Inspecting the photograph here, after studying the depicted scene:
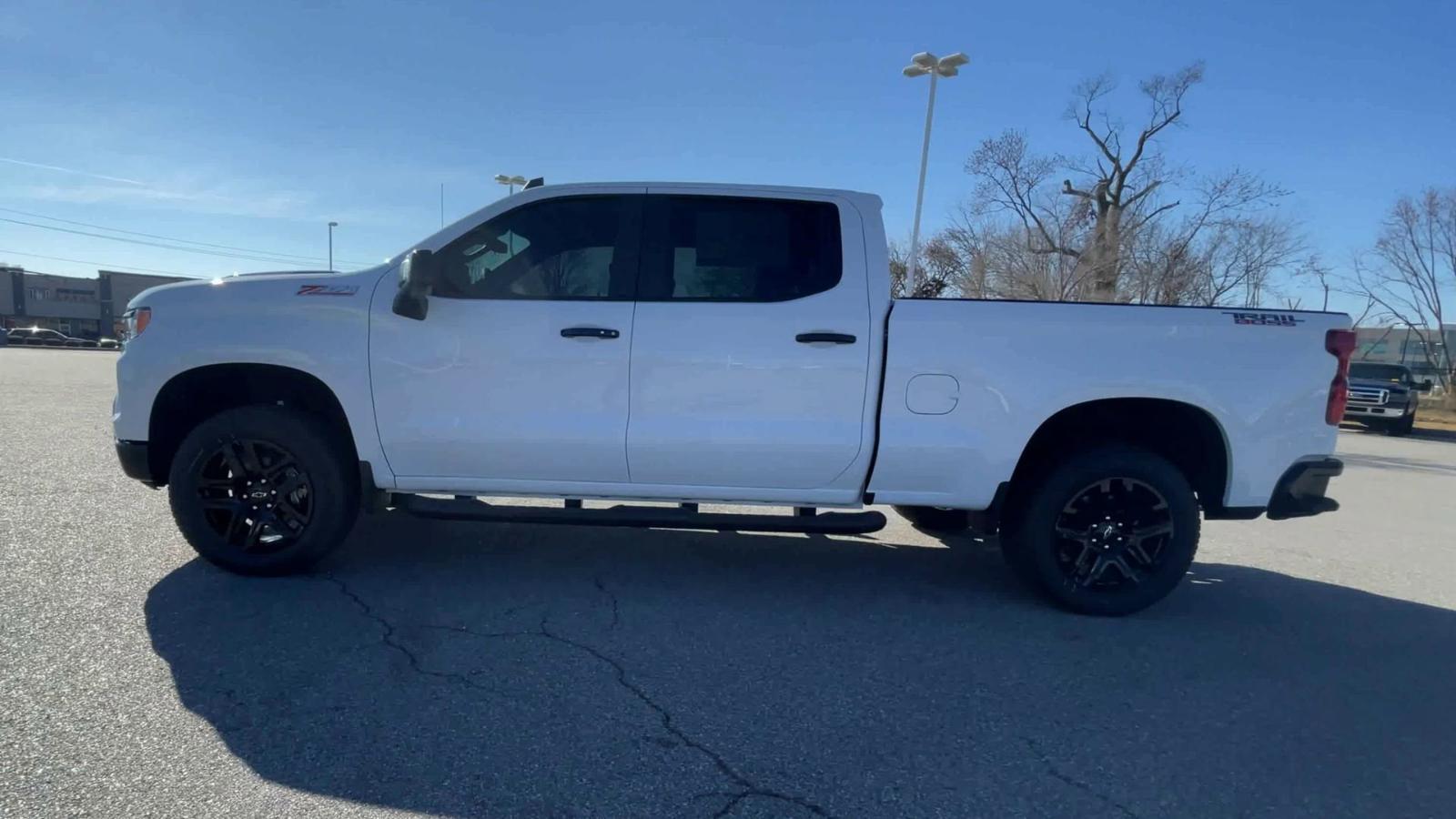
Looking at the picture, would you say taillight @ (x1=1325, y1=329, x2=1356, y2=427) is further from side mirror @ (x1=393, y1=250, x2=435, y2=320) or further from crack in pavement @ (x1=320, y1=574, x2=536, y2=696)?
side mirror @ (x1=393, y1=250, x2=435, y2=320)

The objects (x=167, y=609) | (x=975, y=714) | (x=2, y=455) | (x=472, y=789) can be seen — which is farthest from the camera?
(x=2, y=455)

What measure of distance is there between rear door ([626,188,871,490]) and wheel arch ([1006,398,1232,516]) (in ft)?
3.34

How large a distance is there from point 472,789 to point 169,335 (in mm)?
3026

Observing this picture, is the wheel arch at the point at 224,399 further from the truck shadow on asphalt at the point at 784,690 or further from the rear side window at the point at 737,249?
the rear side window at the point at 737,249

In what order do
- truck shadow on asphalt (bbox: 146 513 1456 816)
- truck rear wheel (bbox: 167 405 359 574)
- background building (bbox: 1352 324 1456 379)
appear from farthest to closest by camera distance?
background building (bbox: 1352 324 1456 379)
truck rear wheel (bbox: 167 405 359 574)
truck shadow on asphalt (bbox: 146 513 1456 816)

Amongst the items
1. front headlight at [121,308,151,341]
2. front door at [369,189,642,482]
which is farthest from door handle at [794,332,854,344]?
front headlight at [121,308,151,341]

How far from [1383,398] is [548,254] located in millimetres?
23840

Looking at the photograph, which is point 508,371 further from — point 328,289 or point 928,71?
point 928,71

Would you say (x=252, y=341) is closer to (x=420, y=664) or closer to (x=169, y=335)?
(x=169, y=335)

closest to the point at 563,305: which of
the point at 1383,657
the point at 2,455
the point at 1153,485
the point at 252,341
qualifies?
the point at 252,341

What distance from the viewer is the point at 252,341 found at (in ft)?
13.8

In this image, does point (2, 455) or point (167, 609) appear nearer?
point (167, 609)

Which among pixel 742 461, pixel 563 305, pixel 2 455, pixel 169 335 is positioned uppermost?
pixel 563 305

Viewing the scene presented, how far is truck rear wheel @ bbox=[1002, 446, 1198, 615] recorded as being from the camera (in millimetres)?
4266
